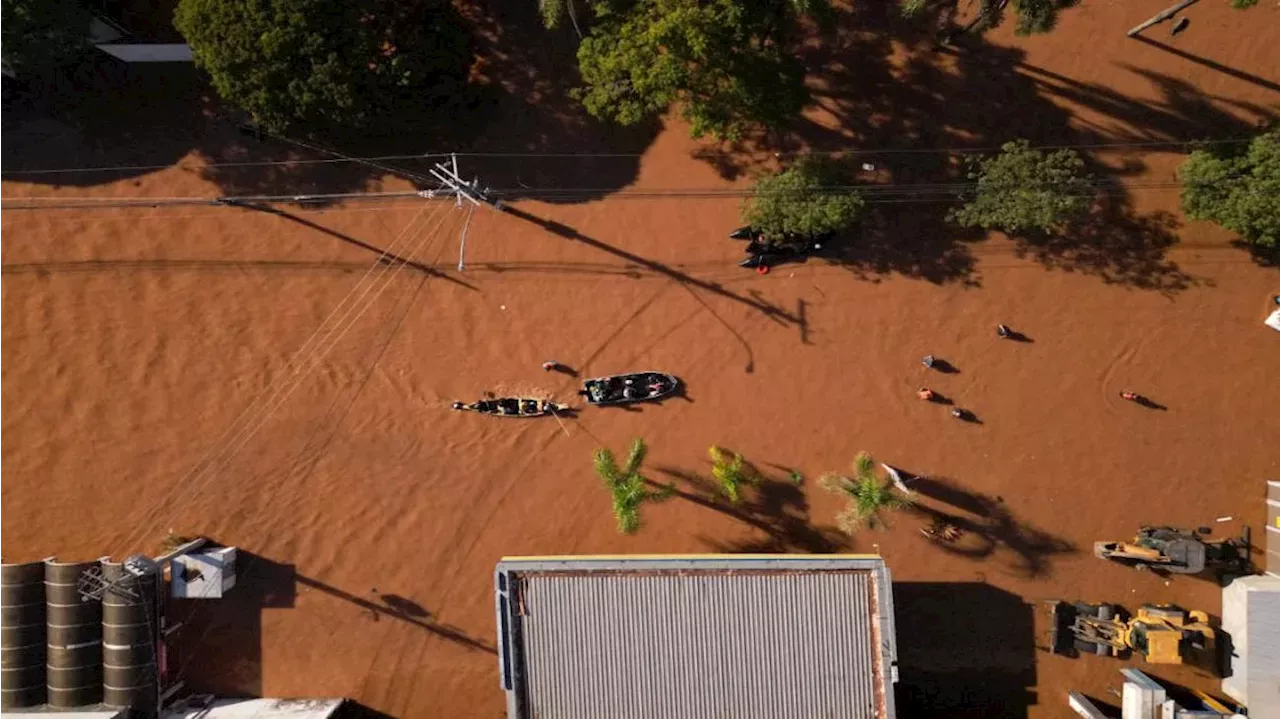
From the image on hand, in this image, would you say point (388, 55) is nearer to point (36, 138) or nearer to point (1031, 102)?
point (36, 138)

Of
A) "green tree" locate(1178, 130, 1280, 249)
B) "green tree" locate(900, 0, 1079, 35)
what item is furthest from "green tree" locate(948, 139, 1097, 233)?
"green tree" locate(900, 0, 1079, 35)

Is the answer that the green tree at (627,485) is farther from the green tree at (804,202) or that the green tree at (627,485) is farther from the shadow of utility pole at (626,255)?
the green tree at (804,202)

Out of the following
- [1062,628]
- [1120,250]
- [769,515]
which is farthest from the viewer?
[769,515]

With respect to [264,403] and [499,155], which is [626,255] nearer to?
[499,155]

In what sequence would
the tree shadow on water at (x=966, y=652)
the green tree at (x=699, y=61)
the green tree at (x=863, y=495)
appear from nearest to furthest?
the green tree at (x=699, y=61)
the green tree at (x=863, y=495)
the tree shadow on water at (x=966, y=652)

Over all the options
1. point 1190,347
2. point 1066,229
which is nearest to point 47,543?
point 1066,229

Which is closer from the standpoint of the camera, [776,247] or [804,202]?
[804,202]

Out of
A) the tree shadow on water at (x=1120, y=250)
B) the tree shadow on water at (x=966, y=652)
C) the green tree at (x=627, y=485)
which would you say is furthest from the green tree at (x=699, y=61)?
the tree shadow on water at (x=966, y=652)

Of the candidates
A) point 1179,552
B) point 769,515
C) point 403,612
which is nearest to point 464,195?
point 403,612
